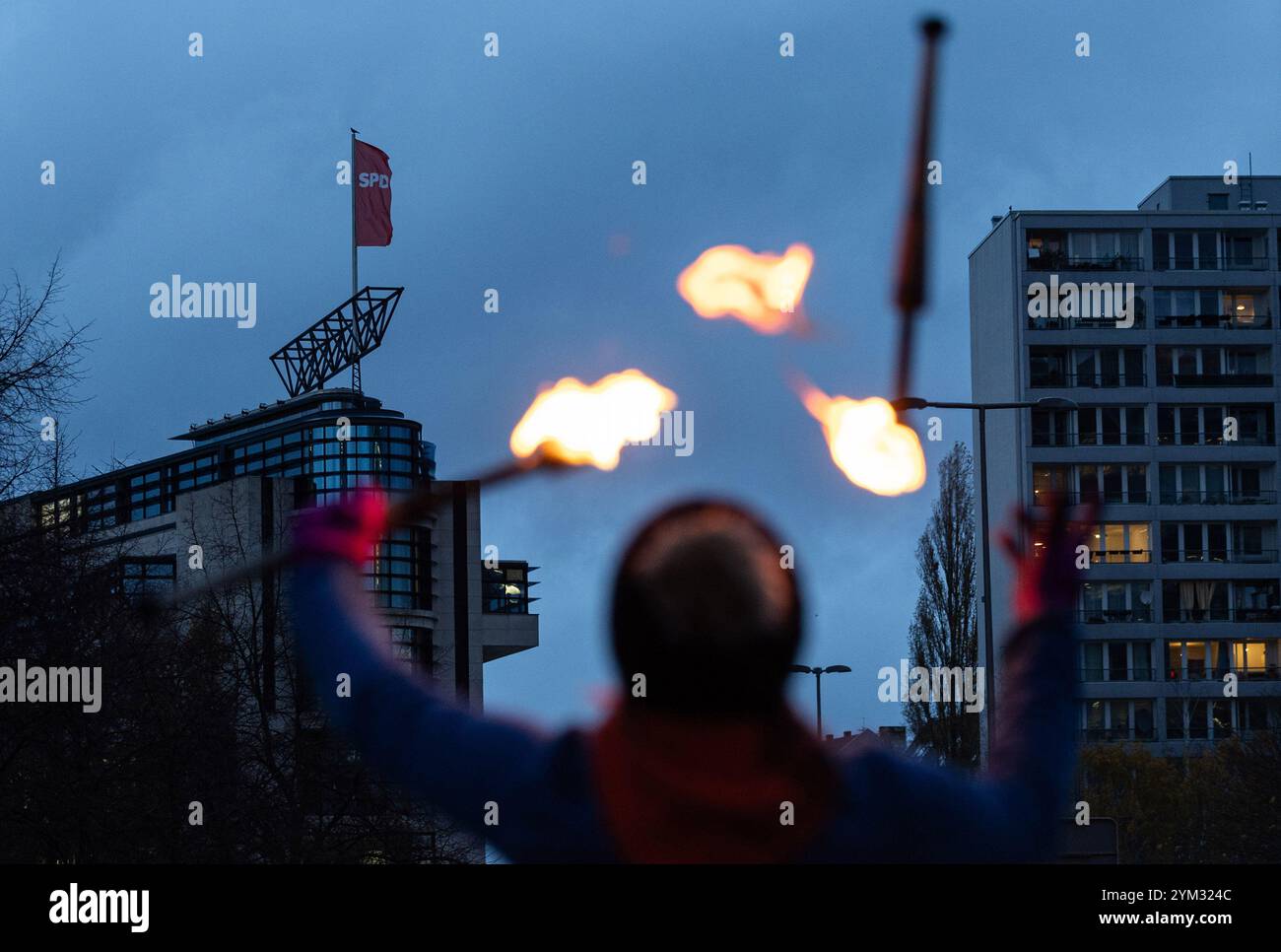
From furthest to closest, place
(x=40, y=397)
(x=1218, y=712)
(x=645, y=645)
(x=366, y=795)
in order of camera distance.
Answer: (x=1218, y=712) → (x=366, y=795) → (x=40, y=397) → (x=645, y=645)

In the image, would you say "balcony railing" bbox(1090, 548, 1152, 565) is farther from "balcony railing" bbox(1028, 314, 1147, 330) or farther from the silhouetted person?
the silhouetted person

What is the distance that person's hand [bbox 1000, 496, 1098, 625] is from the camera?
101 inches

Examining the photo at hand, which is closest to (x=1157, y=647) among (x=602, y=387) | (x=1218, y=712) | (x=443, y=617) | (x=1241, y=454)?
(x=1218, y=712)

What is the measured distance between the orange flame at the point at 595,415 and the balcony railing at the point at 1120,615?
88.1 m

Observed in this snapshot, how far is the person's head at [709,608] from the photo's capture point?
7.06ft

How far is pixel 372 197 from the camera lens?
246ft

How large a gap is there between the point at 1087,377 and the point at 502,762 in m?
93.2

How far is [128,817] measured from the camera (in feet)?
72.9

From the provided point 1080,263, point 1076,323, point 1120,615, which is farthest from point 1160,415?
point 1120,615

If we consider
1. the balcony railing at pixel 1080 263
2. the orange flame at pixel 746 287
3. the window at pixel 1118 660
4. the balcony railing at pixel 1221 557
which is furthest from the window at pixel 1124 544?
the orange flame at pixel 746 287

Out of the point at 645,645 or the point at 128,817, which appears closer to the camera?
the point at 645,645

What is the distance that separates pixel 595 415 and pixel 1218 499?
9295cm

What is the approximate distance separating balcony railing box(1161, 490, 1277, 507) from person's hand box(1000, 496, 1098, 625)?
92.3m
